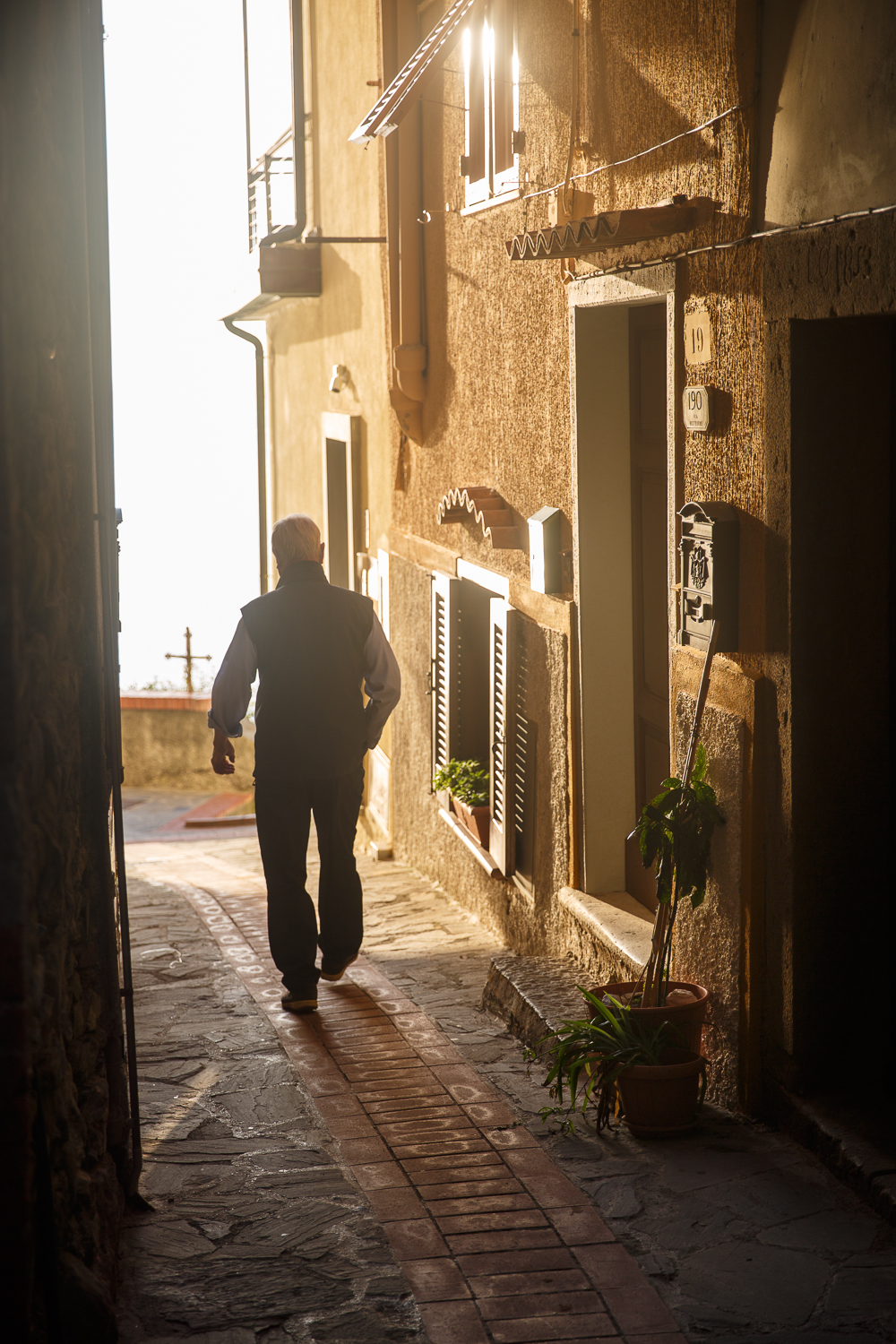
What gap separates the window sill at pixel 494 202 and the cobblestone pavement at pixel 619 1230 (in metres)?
3.68

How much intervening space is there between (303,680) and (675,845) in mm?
1778

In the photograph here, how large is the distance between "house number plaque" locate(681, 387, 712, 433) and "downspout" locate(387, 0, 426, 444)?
4.20 metres

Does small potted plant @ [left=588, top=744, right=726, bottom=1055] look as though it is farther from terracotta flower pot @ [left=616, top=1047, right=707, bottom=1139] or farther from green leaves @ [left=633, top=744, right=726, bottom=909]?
terracotta flower pot @ [left=616, top=1047, right=707, bottom=1139]

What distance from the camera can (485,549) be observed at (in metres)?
7.22

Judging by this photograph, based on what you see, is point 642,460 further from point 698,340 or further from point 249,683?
point 249,683

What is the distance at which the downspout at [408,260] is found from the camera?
8.35 metres

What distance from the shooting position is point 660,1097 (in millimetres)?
3988

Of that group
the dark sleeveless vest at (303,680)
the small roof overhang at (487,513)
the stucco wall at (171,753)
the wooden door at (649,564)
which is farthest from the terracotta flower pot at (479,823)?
the stucco wall at (171,753)

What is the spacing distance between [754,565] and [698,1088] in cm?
153

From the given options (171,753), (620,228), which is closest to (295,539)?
(620,228)

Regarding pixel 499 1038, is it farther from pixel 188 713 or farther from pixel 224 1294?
pixel 188 713

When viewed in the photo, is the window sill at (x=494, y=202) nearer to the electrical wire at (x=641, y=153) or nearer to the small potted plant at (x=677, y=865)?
the electrical wire at (x=641, y=153)

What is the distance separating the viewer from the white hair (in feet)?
17.8

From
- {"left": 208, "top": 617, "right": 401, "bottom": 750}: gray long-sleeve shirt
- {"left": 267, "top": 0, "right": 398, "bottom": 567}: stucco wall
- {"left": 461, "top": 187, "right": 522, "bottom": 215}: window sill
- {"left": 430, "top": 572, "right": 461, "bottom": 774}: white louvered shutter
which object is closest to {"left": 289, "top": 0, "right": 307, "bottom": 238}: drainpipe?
{"left": 267, "top": 0, "right": 398, "bottom": 567}: stucco wall
